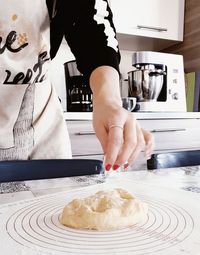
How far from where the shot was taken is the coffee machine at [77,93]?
1597mm

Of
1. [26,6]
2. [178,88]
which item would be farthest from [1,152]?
[178,88]

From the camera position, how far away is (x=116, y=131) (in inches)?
18.4

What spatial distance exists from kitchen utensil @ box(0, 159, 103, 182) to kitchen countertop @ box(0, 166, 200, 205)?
9cm

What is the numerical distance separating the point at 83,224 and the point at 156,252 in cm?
11

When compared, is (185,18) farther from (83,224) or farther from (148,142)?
(83,224)

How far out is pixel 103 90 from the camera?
1.89 ft

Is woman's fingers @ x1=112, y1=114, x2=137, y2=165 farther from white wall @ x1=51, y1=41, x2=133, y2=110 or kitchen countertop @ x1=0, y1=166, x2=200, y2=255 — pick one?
white wall @ x1=51, y1=41, x2=133, y2=110

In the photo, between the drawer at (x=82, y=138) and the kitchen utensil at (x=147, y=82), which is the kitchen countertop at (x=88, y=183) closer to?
the drawer at (x=82, y=138)

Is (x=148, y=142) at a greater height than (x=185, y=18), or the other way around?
(x=185, y=18)

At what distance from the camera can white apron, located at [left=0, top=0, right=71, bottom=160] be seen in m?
0.77

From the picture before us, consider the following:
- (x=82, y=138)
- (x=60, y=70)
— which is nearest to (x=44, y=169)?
(x=82, y=138)

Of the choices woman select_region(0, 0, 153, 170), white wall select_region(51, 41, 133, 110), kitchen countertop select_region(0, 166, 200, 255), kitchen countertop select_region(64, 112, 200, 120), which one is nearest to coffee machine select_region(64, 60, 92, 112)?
kitchen countertop select_region(64, 112, 200, 120)

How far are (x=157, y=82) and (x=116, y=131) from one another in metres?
1.43

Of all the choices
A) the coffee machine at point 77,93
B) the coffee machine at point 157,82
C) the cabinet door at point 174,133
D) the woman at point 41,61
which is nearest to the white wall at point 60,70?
the coffee machine at point 77,93
